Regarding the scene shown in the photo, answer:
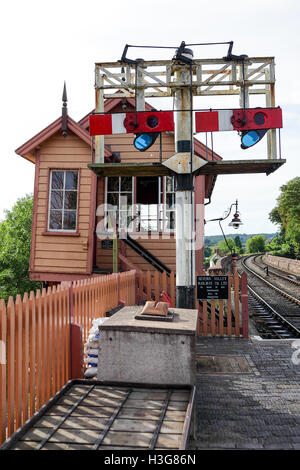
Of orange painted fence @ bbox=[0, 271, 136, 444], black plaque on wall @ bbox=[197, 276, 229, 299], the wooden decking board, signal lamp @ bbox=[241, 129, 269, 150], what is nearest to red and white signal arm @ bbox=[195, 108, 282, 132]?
signal lamp @ bbox=[241, 129, 269, 150]

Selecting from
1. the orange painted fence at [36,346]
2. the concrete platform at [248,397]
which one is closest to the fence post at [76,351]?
the orange painted fence at [36,346]

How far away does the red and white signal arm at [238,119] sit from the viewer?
8.49 metres

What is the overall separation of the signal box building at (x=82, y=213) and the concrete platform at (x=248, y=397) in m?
5.02

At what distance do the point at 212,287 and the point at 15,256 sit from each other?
14.3 metres

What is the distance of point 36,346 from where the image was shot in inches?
181

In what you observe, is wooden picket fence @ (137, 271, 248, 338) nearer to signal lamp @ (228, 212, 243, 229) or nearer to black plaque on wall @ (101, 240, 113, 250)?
black plaque on wall @ (101, 240, 113, 250)

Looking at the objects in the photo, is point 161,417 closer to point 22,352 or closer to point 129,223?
point 22,352

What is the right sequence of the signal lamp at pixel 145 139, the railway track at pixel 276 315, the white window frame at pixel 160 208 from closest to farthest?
1. the signal lamp at pixel 145 139
2. the railway track at pixel 276 315
3. the white window frame at pixel 160 208

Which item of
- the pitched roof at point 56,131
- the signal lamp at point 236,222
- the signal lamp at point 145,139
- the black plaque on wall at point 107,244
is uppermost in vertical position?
the pitched roof at point 56,131

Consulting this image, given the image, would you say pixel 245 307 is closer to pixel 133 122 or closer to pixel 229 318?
pixel 229 318

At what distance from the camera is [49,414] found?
388 centimetres

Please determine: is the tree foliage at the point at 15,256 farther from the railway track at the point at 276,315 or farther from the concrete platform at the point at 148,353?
the concrete platform at the point at 148,353

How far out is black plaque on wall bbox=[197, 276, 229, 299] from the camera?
966 cm
